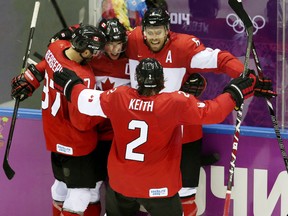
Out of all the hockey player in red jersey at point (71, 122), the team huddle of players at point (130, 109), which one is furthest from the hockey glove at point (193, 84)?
the hockey player in red jersey at point (71, 122)

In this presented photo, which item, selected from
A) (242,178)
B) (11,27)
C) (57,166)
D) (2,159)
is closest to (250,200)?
(242,178)

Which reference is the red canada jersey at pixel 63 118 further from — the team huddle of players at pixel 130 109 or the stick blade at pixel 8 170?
→ the stick blade at pixel 8 170

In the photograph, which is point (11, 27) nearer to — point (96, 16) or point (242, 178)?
point (96, 16)

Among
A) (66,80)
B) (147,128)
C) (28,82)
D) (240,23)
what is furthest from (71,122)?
(240,23)

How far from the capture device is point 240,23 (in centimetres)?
416

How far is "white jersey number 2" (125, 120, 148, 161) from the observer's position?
2.94 meters

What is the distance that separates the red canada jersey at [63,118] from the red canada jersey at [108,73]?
11 cm

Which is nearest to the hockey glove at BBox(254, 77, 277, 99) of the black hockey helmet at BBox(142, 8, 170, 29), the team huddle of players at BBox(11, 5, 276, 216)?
the team huddle of players at BBox(11, 5, 276, 216)

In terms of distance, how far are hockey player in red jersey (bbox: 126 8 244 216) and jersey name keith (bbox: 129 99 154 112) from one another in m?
0.43

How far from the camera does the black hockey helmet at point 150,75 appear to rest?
291 centimetres

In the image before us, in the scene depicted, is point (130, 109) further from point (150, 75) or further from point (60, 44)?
point (60, 44)

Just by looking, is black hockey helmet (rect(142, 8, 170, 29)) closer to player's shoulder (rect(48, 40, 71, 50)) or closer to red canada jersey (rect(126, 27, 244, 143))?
red canada jersey (rect(126, 27, 244, 143))

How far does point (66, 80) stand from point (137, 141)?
41 centimetres

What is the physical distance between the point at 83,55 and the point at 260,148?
0.91 metres
